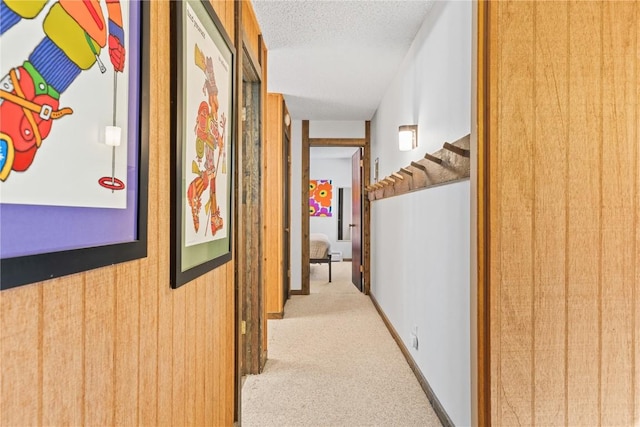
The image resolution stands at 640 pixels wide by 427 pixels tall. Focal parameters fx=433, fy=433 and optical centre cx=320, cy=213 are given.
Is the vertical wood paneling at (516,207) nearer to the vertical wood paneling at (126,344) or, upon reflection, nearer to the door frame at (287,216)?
the vertical wood paneling at (126,344)

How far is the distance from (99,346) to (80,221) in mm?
248

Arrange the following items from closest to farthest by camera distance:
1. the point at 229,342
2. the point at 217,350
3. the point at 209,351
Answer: the point at 209,351 → the point at 217,350 → the point at 229,342

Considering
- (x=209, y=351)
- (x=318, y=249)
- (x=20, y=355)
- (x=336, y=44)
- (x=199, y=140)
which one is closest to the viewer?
(x=20, y=355)

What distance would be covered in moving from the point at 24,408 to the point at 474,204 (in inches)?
51.5

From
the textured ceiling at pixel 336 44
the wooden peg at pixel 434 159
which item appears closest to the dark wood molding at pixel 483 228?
the wooden peg at pixel 434 159

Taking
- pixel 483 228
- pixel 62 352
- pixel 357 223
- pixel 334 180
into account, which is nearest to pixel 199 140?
pixel 62 352

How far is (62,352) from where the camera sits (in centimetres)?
70

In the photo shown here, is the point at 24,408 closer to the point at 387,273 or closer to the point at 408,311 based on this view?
the point at 408,311

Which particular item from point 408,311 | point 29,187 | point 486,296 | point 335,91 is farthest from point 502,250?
point 335,91

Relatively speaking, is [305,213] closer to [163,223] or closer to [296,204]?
[296,204]

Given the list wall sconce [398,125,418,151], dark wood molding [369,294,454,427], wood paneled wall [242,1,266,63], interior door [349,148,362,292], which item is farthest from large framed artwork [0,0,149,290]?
interior door [349,148,362,292]

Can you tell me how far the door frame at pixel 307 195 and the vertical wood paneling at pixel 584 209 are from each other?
4.50m

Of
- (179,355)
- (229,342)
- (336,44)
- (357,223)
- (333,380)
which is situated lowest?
(333,380)

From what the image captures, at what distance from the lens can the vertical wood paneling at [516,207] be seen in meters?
1.40
